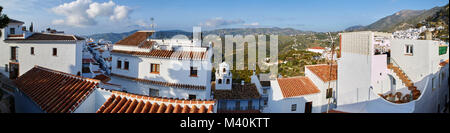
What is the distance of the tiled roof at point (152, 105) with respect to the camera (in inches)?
109

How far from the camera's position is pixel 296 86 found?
273 inches

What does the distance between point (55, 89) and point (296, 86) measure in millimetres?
5886

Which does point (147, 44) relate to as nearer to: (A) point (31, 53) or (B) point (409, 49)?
(A) point (31, 53)

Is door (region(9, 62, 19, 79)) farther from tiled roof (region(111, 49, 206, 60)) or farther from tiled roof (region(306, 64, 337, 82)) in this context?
tiled roof (region(306, 64, 337, 82))

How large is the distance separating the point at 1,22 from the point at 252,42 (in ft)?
19.0

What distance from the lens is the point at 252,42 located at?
736 centimetres

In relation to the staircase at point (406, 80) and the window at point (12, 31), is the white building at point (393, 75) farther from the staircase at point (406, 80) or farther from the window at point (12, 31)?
the window at point (12, 31)

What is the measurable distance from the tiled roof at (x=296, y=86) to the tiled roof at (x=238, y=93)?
2374 mm

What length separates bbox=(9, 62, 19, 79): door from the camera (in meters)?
5.51

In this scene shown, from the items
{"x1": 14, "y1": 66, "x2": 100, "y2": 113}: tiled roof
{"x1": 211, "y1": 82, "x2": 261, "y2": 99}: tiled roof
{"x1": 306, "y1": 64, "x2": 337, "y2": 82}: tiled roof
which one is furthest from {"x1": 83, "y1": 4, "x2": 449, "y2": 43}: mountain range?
{"x1": 211, "y1": 82, "x2": 261, "y2": 99}: tiled roof

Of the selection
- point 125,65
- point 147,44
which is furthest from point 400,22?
point 125,65

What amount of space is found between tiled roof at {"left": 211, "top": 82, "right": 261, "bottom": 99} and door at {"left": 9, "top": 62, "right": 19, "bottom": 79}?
5869 millimetres
